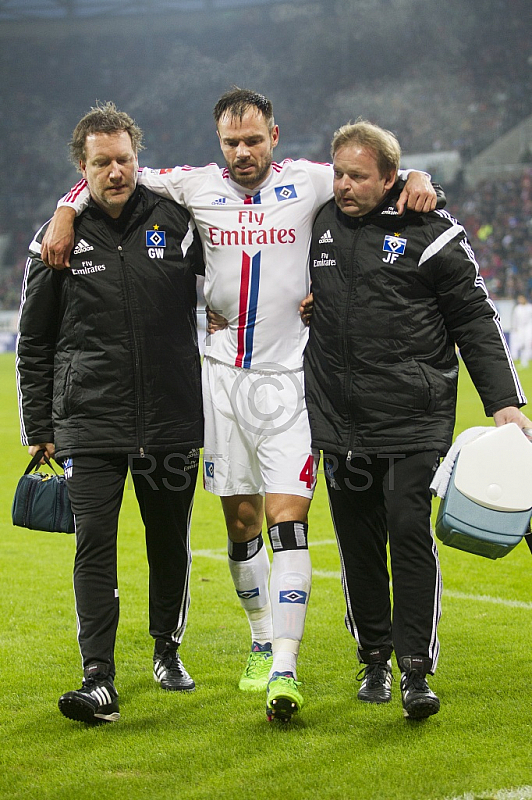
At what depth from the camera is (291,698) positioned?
3.15 m

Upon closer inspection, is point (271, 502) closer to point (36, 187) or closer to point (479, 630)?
point (479, 630)

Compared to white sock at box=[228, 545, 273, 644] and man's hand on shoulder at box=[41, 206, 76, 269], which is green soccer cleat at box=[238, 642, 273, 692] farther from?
man's hand on shoulder at box=[41, 206, 76, 269]

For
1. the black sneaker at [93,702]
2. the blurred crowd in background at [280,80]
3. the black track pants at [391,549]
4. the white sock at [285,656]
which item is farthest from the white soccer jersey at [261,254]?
the blurred crowd in background at [280,80]

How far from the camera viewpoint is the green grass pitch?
9.12 ft

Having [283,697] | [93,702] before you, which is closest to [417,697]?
[283,697]

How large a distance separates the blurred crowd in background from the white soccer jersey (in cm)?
3543

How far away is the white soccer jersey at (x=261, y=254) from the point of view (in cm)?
365

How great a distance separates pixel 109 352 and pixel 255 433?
62 cm

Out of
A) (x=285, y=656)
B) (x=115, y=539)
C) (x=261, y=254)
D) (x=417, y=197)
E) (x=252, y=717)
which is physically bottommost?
(x=252, y=717)

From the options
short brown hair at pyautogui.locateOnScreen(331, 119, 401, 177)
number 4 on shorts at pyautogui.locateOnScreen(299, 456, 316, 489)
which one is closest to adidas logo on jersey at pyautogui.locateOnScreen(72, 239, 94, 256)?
short brown hair at pyautogui.locateOnScreen(331, 119, 401, 177)

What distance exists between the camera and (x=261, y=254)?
12.0ft

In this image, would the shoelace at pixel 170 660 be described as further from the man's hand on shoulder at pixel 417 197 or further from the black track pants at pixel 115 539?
the man's hand on shoulder at pixel 417 197

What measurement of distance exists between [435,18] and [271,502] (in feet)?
148

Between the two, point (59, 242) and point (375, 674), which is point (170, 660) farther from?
point (59, 242)
